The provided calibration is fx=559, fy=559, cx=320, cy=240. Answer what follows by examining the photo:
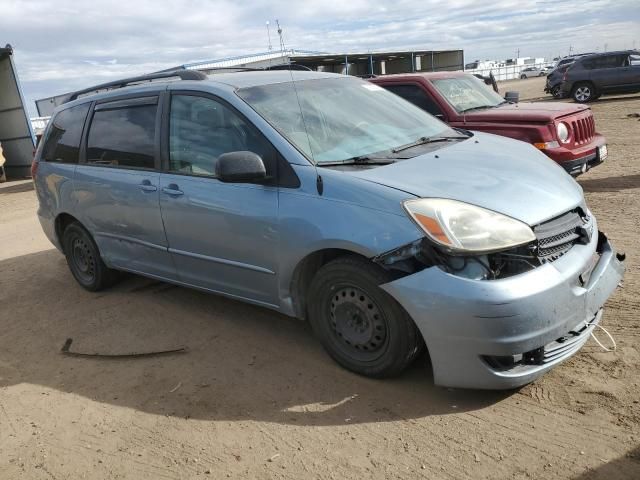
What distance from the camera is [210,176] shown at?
3875mm

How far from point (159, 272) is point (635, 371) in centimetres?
341

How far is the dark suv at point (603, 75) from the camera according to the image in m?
20.3

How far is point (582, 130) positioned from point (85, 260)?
621 centimetres

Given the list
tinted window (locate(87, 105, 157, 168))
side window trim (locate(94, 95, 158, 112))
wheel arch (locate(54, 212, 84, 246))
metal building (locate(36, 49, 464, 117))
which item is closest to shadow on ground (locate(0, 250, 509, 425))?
wheel arch (locate(54, 212, 84, 246))

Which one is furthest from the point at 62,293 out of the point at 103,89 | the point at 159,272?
the point at 103,89

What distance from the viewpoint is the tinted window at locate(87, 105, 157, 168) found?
4.36 meters

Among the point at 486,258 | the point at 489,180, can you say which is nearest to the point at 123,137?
the point at 489,180

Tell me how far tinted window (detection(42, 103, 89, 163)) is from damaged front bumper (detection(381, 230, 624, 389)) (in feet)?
11.8

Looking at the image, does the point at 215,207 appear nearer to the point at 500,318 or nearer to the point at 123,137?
the point at 123,137

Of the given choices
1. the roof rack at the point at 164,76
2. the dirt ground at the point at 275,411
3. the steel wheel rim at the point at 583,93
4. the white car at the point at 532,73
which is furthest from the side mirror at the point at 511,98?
the white car at the point at 532,73

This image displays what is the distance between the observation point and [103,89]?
5.29 m

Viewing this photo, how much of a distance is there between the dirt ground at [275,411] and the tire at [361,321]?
15cm

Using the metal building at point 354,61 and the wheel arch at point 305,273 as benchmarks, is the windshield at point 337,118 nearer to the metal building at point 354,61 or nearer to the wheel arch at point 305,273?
the wheel arch at point 305,273

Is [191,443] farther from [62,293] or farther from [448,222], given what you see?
[62,293]
